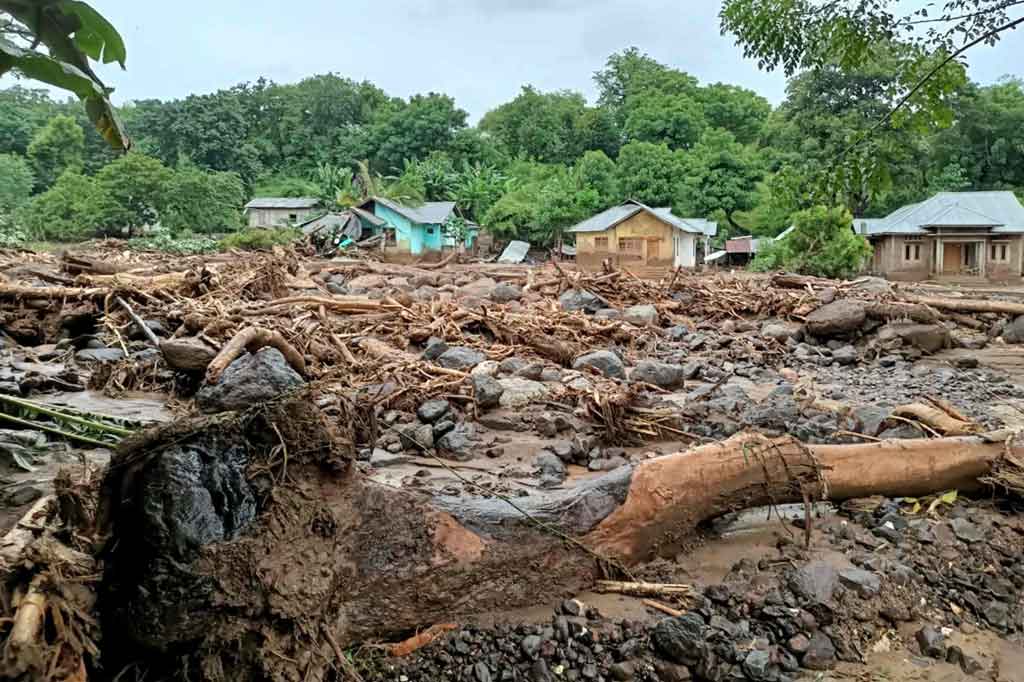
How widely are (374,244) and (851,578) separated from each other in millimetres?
31511

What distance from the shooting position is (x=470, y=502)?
3207 mm

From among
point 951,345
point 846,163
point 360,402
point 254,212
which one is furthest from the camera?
point 254,212

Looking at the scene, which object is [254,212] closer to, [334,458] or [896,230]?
[896,230]

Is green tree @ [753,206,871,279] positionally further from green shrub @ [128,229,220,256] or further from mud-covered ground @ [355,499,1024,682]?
green shrub @ [128,229,220,256]

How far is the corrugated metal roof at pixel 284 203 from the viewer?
137 ft

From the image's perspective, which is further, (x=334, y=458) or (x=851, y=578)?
(x=851, y=578)

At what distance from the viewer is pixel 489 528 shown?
311 cm

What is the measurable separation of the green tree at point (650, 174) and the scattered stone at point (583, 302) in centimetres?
2647

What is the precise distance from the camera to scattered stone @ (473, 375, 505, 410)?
6.25 meters

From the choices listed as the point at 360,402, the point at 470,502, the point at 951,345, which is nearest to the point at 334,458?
the point at 470,502

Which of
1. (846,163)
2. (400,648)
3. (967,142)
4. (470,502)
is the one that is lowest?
(400,648)

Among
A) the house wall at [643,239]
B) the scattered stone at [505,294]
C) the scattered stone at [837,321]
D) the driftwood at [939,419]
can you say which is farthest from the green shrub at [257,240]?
the driftwood at [939,419]

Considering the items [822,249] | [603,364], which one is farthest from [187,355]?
[822,249]

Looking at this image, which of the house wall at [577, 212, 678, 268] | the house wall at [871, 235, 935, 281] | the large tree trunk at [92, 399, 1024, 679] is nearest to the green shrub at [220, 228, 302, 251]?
the house wall at [577, 212, 678, 268]
